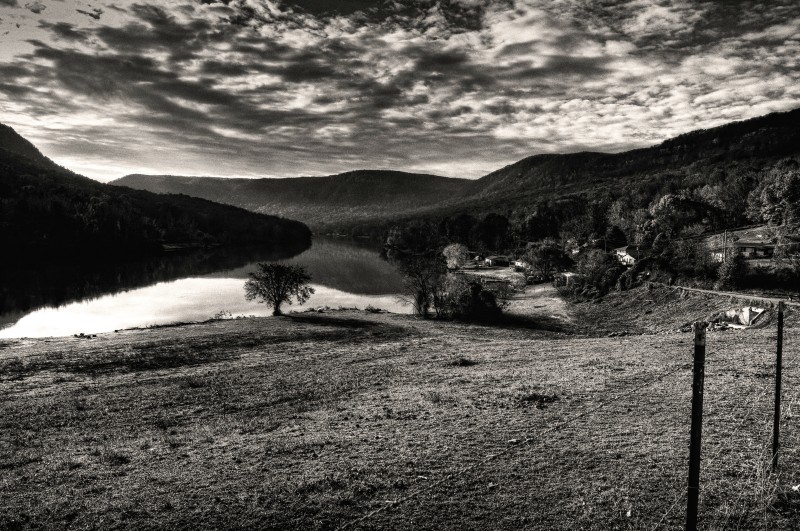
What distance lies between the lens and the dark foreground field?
32.0 feet

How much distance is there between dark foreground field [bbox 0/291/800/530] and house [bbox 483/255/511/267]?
292 ft

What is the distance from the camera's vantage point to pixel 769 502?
9383 millimetres

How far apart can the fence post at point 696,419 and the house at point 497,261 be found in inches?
4320

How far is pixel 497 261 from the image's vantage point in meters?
119

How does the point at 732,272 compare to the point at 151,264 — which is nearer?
the point at 732,272

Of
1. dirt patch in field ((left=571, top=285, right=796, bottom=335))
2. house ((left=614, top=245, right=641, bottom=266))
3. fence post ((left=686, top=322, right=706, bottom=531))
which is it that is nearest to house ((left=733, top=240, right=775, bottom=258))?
house ((left=614, top=245, right=641, bottom=266))

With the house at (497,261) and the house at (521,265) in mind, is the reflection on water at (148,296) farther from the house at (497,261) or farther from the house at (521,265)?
the house at (521,265)

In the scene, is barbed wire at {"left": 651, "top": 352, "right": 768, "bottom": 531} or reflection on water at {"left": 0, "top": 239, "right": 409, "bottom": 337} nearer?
barbed wire at {"left": 651, "top": 352, "right": 768, "bottom": 531}

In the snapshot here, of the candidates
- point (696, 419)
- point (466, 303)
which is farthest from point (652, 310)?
point (696, 419)

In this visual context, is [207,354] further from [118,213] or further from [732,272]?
[118,213]

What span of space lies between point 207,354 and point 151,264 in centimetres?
9953

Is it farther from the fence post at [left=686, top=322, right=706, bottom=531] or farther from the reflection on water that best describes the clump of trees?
the fence post at [left=686, top=322, right=706, bottom=531]

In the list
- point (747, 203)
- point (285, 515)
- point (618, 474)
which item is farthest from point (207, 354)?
point (747, 203)

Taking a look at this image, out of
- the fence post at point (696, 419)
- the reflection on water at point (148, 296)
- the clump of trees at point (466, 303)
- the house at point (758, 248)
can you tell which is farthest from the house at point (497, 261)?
the fence post at point (696, 419)
